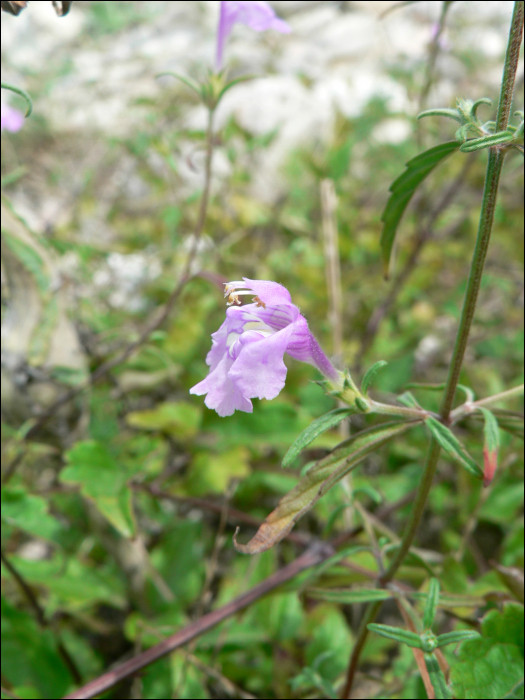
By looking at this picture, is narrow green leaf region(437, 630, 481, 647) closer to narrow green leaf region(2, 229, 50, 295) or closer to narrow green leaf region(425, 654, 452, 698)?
narrow green leaf region(425, 654, 452, 698)

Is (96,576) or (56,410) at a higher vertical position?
(56,410)

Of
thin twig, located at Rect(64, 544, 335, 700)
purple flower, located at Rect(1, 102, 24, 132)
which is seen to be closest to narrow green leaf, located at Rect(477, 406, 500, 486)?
thin twig, located at Rect(64, 544, 335, 700)

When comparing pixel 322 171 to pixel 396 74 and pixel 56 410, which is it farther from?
pixel 56 410

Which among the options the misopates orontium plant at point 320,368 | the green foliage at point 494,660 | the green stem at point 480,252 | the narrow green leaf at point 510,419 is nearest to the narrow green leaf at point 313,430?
the misopates orontium plant at point 320,368

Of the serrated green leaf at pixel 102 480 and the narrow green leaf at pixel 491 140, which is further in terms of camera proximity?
the serrated green leaf at pixel 102 480

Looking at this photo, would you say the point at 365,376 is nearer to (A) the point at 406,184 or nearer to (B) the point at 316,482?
(B) the point at 316,482

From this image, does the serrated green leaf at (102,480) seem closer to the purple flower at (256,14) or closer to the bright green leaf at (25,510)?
the bright green leaf at (25,510)

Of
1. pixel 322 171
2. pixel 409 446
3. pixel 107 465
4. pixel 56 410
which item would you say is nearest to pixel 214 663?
pixel 107 465
